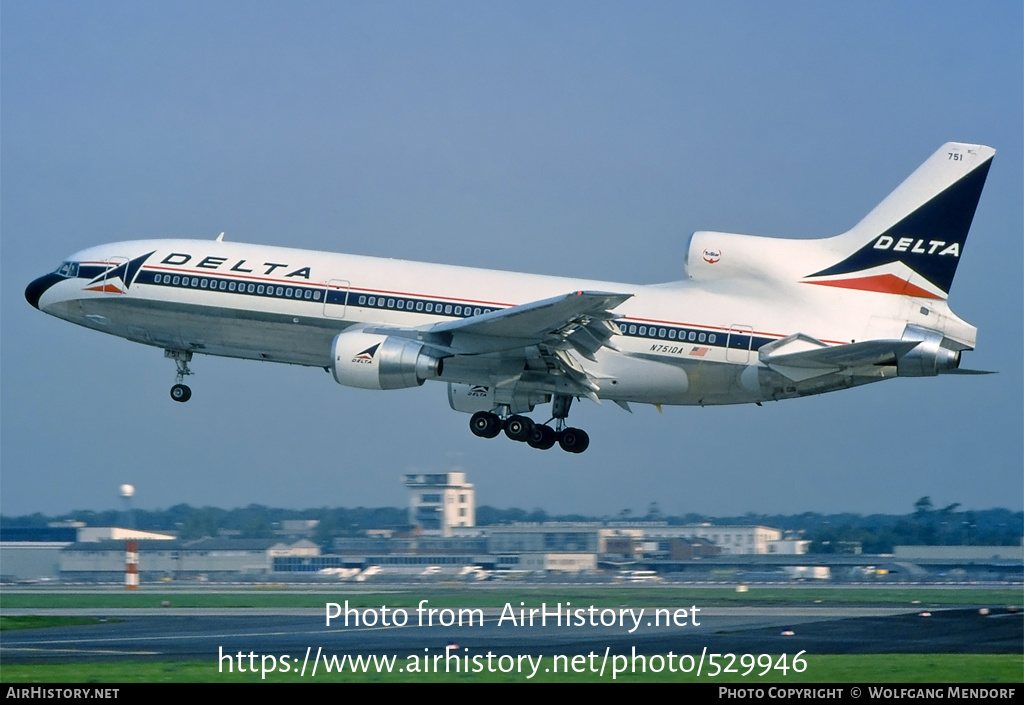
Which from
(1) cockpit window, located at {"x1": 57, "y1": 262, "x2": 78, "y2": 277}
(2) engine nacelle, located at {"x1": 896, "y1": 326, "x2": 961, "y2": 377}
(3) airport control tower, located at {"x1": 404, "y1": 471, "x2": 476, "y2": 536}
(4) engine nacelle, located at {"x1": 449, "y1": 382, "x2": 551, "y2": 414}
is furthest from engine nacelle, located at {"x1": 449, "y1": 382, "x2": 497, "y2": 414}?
(3) airport control tower, located at {"x1": 404, "y1": 471, "x2": 476, "y2": 536}

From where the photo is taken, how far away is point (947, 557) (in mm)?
61844

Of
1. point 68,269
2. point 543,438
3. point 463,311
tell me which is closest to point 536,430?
point 543,438

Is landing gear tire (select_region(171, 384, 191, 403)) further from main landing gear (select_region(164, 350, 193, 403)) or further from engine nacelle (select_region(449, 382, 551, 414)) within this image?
engine nacelle (select_region(449, 382, 551, 414))

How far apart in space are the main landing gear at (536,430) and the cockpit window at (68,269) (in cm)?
1483

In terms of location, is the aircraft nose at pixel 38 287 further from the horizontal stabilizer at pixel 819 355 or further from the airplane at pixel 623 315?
the horizontal stabilizer at pixel 819 355

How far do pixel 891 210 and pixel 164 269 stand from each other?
23954 millimetres

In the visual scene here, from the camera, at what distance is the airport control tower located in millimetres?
69812

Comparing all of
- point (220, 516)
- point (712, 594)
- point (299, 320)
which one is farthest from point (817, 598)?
point (220, 516)

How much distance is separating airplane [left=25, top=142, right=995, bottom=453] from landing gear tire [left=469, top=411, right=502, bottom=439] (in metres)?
0.06

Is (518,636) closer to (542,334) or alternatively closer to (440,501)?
(542,334)

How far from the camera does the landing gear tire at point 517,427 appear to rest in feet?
146

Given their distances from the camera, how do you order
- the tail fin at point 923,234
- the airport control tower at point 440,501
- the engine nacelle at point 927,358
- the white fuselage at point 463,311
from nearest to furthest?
the engine nacelle at point 927,358 < the white fuselage at point 463,311 < the tail fin at point 923,234 < the airport control tower at point 440,501

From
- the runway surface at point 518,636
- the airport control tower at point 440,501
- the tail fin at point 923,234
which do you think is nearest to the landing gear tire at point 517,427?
the runway surface at point 518,636
